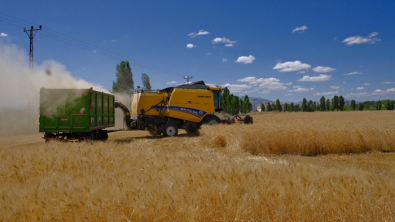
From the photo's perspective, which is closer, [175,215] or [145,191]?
[175,215]

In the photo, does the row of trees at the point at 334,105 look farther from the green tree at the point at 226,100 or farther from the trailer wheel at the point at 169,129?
the trailer wheel at the point at 169,129

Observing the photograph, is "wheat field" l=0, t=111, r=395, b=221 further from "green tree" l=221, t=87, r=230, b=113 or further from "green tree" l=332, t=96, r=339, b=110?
"green tree" l=332, t=96, r=339, b=110

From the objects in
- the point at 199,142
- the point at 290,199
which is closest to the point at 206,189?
the point at 290,199

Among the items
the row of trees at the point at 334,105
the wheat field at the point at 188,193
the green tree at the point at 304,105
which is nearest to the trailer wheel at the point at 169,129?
the wheat field at the point at 188,193

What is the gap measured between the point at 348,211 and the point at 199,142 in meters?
12.5

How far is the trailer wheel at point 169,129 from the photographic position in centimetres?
1822

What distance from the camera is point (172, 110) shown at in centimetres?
1842

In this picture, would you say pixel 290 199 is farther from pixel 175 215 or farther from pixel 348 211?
pixel 175 215

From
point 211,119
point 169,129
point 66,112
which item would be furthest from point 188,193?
point 211,119

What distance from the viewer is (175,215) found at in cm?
248

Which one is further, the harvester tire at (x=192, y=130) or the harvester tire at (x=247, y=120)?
the harvester tire at (x=192, y=130)

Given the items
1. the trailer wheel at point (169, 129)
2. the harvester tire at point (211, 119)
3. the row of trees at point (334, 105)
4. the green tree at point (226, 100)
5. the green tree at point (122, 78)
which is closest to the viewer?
the trailer wheel at point (169, 129)

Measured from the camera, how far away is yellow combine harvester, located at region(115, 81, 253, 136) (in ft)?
60.1

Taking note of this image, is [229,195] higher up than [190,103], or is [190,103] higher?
[190,103]
